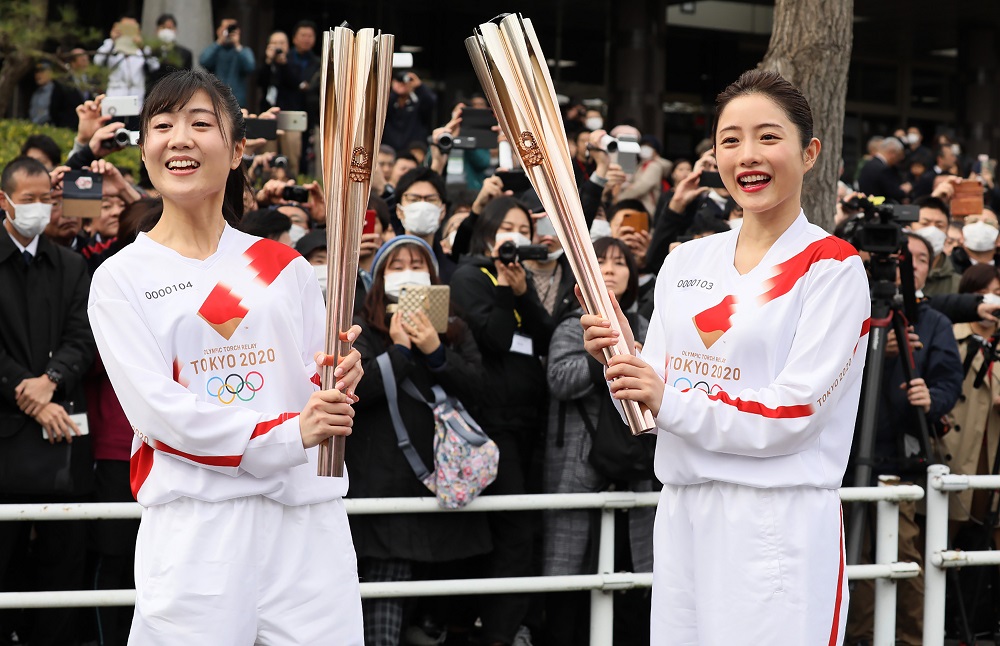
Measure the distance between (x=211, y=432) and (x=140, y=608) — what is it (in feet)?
1.25

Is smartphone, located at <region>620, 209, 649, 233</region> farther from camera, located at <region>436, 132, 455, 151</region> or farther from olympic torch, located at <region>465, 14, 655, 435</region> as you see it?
olympic torch, located at <region>465, 14, 655, 435</region>

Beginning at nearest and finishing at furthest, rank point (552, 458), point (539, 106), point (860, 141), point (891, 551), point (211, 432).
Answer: point (211, 432), point (539, 106), point (891, 551), point (552, 458), point (860, 141)

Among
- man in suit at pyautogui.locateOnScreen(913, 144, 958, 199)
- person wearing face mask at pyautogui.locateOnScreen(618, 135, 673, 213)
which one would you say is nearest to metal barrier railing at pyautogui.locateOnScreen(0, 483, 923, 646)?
person wearing face mask at pyautogui.locateOnScreen(618, 135, 673, 213)

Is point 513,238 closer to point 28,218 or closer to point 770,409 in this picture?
point 28,218

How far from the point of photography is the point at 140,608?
2.48 meters

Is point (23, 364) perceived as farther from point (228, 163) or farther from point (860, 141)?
point (860, 141)

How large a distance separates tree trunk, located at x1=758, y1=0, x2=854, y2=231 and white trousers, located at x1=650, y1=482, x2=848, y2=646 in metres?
2.50

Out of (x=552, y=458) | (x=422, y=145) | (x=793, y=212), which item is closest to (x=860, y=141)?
(x=422, y=145)

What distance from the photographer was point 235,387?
8.32 feet

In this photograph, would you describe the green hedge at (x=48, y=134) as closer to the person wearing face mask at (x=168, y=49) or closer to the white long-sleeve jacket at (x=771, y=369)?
the person wearing face mask at (x=168, y=49)

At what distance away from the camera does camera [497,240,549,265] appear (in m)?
4.46

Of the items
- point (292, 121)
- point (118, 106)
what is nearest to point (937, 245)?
point (292, 121)

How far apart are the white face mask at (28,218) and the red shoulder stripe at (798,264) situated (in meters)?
2.79

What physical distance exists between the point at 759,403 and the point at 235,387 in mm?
1045
